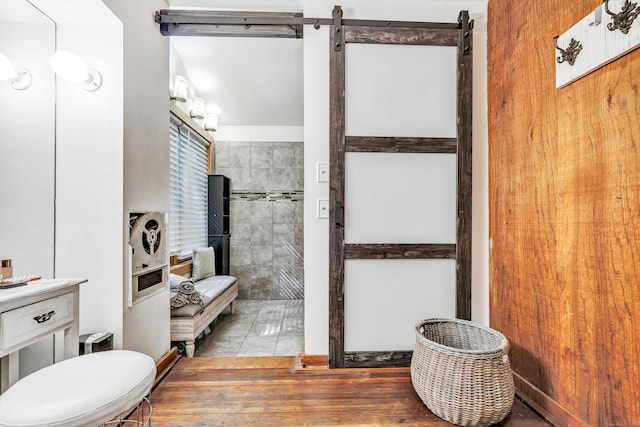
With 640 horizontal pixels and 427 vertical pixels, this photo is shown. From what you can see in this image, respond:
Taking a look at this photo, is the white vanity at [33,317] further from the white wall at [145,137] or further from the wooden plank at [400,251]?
the wooden plank at [400,251]

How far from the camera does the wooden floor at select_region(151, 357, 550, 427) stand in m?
1.52

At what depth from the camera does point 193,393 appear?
1.75 m

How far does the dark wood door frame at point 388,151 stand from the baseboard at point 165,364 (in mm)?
1053

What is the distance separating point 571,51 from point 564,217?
76cm

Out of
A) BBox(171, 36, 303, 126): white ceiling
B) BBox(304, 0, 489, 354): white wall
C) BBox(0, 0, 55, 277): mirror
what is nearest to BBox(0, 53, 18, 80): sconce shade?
BBox(0, 0, 55, 277): mirror

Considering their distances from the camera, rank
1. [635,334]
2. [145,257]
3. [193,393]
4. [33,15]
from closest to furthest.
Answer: [635,334]
[33,15]
[193,393]
[145,257]

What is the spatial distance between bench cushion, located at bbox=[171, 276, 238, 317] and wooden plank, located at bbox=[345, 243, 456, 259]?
1.36 meters

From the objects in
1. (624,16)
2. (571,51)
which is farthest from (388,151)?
(624,16)

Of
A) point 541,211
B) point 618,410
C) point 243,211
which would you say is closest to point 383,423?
point 618,410

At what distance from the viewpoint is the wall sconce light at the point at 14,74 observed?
1.40m

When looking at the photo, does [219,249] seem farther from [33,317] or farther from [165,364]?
[33,317]

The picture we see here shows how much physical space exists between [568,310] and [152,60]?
2.65m

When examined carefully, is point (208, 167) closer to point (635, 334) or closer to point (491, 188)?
point (491, 188)

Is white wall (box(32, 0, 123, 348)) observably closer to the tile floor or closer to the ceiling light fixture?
the tile floor
